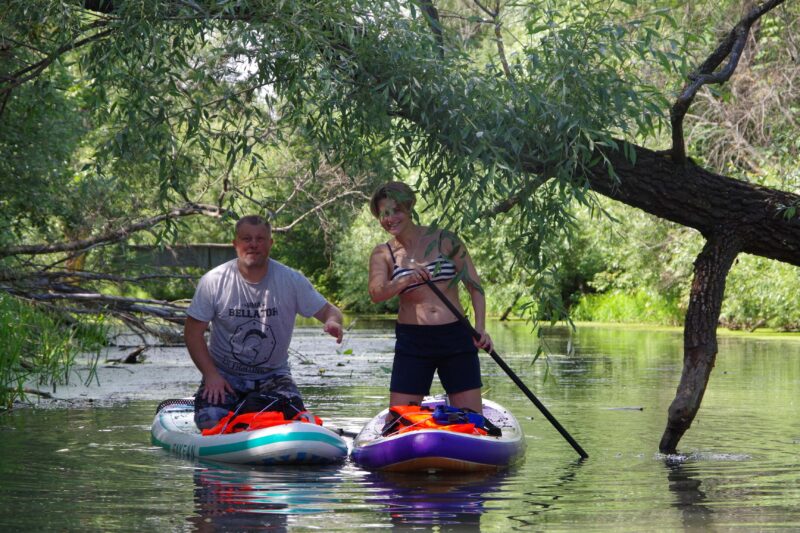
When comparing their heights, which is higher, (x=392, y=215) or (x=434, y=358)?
(x=392, y=215)

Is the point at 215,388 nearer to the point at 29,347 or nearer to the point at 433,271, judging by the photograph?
the point at 433,271

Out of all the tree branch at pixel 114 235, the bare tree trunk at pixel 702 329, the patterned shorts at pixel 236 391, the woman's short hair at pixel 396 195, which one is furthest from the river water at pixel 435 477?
the tree branch at pixel 114 235

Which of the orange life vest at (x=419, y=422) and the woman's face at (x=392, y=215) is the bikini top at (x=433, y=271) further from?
the orange life vest at (x=419, y=422)

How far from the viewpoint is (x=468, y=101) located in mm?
5547

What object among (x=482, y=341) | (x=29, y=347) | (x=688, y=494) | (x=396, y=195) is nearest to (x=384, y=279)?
(x=396, y=195)

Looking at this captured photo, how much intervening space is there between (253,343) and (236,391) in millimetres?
297

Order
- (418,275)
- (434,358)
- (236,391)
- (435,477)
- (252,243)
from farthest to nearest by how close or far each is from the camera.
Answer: (236,391) → (252,243) → (434,358) → (418,275) → (435,477)

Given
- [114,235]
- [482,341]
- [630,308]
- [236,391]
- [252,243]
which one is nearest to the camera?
[482,341]

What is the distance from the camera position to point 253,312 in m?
6.49

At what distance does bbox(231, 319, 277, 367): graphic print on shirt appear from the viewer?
6.51 meters

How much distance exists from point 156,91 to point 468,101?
61.7 inches

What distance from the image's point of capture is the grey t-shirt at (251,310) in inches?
255

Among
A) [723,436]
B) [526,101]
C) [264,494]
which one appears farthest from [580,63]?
[723,436]

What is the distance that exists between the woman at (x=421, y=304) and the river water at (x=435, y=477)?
55cm
